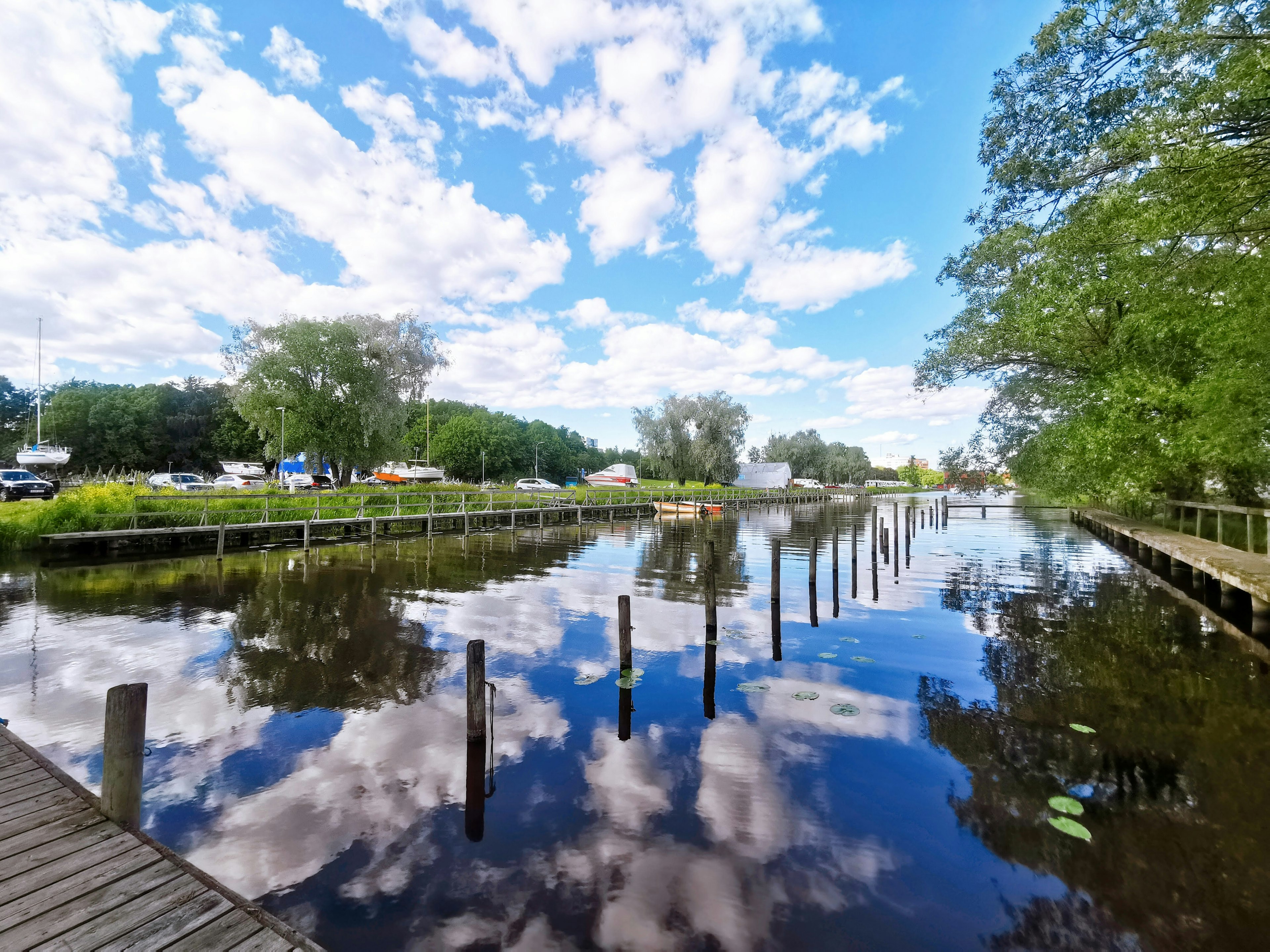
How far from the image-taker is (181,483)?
4675 cm

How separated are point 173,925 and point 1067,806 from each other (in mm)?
7623

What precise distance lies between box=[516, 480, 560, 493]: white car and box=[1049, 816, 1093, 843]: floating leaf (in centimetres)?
4559

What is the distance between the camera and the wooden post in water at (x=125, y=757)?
4203 millimetres

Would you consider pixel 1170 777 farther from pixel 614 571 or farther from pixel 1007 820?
pixel 614 571

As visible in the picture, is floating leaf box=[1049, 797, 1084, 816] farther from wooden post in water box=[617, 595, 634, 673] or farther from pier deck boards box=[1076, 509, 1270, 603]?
pier deck boards box=[1076, 509, 1270, 603]

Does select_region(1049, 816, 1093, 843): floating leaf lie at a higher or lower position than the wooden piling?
lower

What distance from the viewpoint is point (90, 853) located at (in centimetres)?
393

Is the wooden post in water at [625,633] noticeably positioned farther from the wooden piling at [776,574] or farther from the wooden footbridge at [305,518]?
the wooden footbridge at [305,518]

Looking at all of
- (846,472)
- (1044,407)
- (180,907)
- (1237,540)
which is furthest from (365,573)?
(846,472)

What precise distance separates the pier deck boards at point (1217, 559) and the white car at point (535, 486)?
130ft

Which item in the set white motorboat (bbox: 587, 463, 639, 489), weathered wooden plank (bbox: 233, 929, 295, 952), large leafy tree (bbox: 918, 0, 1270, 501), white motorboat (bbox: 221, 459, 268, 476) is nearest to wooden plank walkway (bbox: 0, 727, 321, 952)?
weathered wooden plank (bbox: 233, 929, 295, 952)

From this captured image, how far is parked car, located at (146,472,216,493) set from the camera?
41156mm

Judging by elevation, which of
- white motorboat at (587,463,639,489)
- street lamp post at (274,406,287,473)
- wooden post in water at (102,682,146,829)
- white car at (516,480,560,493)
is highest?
street lamp post at (274,406,287,473)

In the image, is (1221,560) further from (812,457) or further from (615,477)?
(812,457)
